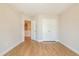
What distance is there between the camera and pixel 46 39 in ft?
34.5

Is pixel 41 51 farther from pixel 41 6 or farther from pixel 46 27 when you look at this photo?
pixel 46 27

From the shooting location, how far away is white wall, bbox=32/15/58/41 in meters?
10.4

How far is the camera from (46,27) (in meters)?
10.5

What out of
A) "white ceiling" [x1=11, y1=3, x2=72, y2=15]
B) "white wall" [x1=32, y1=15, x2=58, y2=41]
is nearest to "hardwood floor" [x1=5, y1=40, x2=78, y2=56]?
"white ceiling" [x1=11, y1=3, x2=72, y2=15]

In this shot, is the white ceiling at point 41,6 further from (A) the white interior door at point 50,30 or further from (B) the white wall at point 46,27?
(A) the white interior door at point 50,30

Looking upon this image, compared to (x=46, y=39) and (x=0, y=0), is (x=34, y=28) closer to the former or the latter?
(x=46, y=39)

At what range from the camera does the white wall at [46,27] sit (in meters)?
10.4

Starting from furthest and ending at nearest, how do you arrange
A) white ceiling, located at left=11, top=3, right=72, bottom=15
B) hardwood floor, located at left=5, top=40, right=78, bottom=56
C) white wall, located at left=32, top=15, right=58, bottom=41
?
1. white wall, located at left=32, top=15, right=58, bottom=41
2. white ceiling, located at left=11, top=3, right=72, bottom=15
3. hardwood floor, located at left=5, top=40, right=78, bottom=56

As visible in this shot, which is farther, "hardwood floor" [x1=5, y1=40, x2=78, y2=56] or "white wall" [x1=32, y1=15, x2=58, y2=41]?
"white wall" [x1=32, y1=15, x2=58, y2=41]

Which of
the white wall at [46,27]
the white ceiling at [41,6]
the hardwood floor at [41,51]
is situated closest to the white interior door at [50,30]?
the white wall at [46,27]

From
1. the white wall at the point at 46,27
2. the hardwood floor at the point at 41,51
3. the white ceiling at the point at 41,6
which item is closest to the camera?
the hardwood floor at the point at 41,51

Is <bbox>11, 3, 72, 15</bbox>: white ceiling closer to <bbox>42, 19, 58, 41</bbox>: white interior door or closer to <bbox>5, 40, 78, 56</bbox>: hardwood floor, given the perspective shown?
<bbox>5, 40, 78, 56</bbox>: hardwood floor

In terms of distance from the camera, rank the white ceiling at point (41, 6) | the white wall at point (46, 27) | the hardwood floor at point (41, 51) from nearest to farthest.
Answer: the hardwood floor at point (41, 51) → the white ceiling at point (41, 6) → the white wall at point (46, 27)

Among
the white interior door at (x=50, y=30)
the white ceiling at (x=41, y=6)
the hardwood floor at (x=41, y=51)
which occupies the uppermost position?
the white ceiling at (x=41, y=6)
